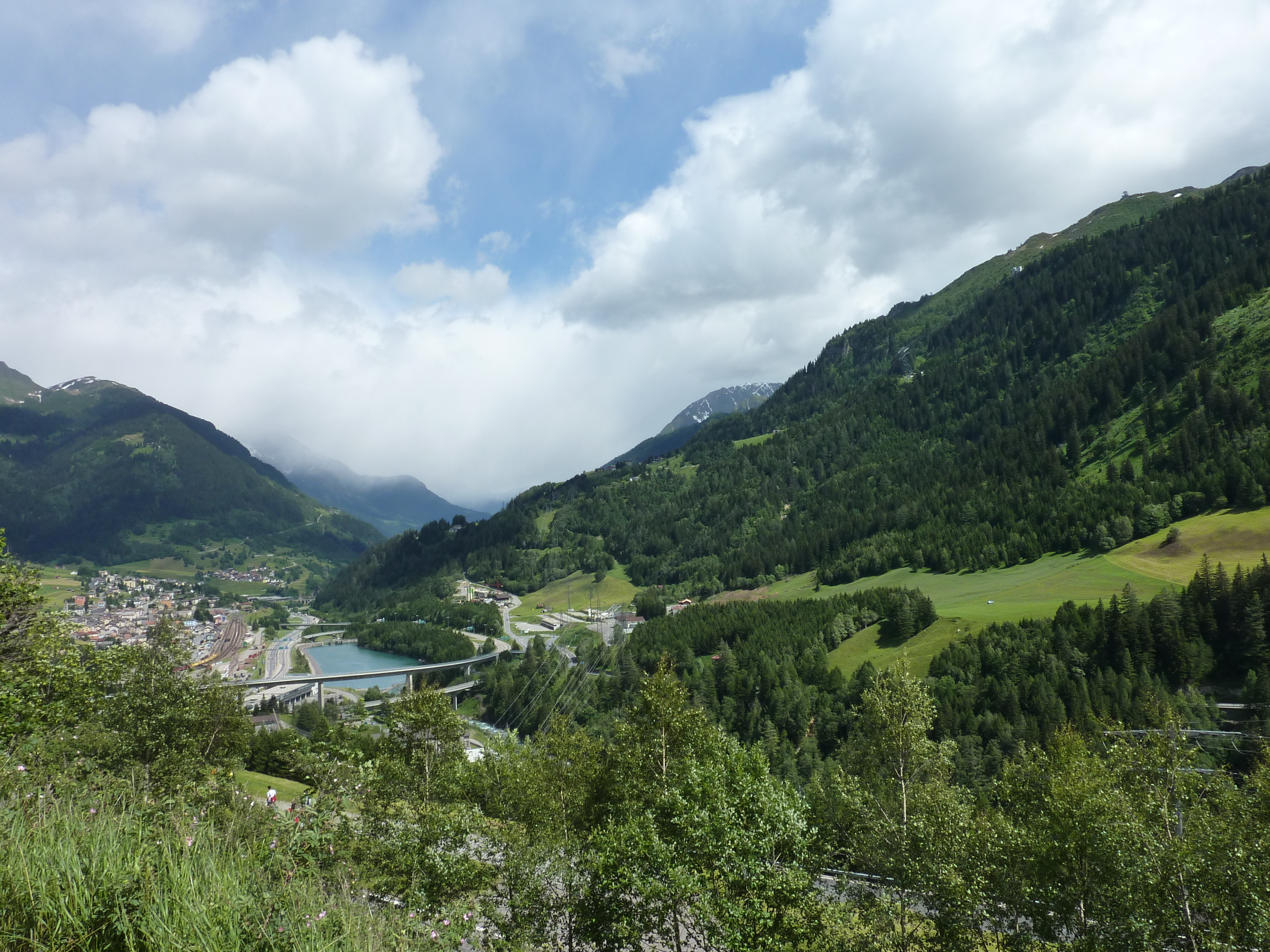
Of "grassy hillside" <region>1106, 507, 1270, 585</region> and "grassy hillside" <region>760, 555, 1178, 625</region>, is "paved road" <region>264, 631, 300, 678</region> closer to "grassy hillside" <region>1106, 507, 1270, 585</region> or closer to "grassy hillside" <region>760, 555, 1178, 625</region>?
"grassy hillside" <region>760, 555, 1178, 625</region>

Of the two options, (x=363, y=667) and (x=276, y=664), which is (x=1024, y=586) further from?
(x=276, y=664)

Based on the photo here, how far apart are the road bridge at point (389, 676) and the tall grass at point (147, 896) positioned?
5443 inches

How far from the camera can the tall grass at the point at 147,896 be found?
6.17m

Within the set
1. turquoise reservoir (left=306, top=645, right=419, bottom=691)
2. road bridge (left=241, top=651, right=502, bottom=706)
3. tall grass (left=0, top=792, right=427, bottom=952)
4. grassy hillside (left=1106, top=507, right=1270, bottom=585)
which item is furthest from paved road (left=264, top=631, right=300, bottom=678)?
grassy hillside (left=1106, top=507, right=1270, bottom=585)

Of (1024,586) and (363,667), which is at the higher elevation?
(1024,586)

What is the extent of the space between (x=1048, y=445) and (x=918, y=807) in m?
192

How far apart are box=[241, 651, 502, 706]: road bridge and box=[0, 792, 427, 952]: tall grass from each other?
13826cm

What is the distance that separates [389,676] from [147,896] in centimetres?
17170

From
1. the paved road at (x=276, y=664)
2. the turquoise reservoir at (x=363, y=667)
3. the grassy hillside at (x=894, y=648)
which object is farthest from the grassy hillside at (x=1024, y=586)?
the paved road at (x=276, y=664)

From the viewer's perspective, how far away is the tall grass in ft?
20.2

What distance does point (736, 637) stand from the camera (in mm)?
122312

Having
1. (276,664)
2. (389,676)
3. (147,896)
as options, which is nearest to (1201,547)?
(147,896)

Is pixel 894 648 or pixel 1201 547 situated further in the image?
pixel 1201 547

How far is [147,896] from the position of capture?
6.62 metres
